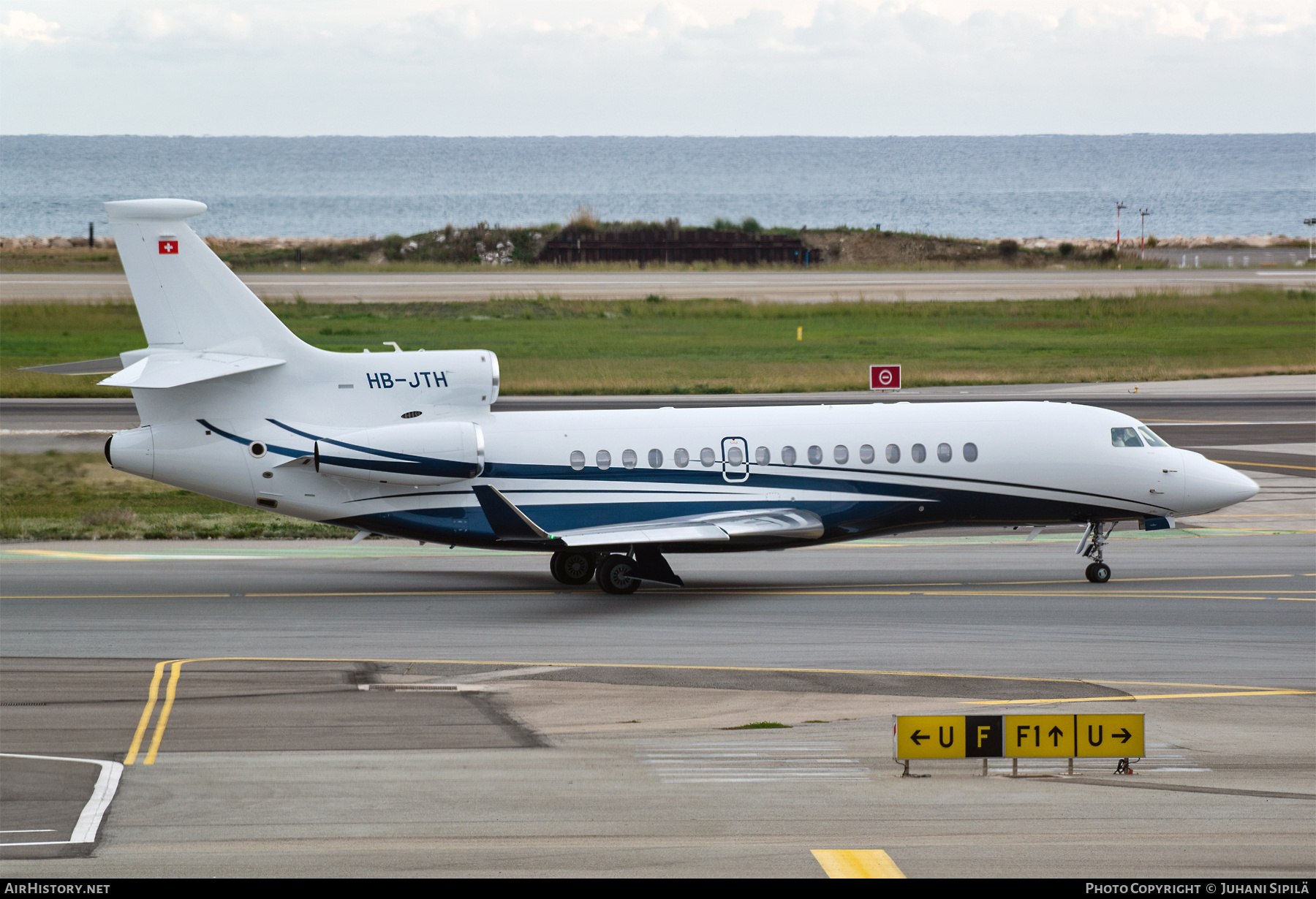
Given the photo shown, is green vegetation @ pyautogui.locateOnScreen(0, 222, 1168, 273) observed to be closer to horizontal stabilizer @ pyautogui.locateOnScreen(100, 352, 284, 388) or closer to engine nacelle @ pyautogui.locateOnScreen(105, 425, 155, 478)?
horizontal stabilizer @ pyautogui.locateOnScreen(100, 352, 284, 388)

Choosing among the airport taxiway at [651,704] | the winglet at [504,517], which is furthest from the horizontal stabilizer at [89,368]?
the winglet at [504,517]

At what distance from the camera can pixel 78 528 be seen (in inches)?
1302

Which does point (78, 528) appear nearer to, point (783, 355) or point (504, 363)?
point (504, 363)

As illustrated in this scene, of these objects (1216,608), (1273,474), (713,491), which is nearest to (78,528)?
(713,491)

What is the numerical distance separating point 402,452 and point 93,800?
11.4 m

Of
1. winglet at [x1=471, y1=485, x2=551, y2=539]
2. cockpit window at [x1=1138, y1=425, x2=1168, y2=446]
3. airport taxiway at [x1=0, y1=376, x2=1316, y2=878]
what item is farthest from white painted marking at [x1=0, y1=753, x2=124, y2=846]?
cockpit window at [x1=1138, y1=425, x2=1168, y2=446]

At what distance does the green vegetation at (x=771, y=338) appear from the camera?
55938 millimetres

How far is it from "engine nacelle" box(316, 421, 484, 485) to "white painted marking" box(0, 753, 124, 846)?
9763 mm

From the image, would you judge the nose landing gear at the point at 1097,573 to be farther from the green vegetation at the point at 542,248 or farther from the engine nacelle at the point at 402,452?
the green vegetation at the point at 542,248

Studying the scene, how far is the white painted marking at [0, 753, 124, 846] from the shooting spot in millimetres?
13414

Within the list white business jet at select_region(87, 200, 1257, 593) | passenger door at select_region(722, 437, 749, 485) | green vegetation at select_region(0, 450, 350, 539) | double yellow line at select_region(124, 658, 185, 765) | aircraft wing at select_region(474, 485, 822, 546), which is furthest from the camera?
green vegetation at select_region(0, 450, 350, 539)

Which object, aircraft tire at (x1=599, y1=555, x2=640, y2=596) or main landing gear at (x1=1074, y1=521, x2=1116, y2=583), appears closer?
aircraft tire at (x1=599, y1=555, x2=640, y2=596)

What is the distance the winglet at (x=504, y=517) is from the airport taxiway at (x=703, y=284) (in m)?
54.0

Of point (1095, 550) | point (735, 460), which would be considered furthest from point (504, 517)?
point (1095, 550)
